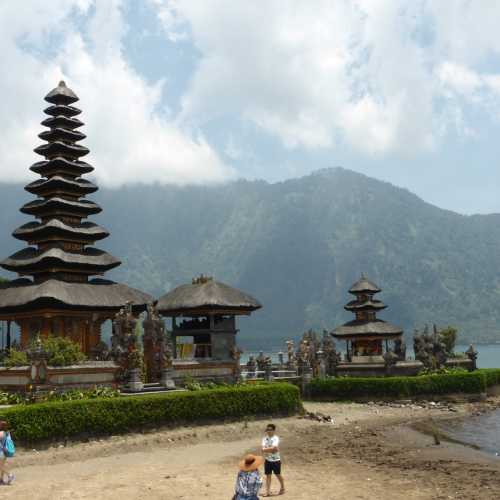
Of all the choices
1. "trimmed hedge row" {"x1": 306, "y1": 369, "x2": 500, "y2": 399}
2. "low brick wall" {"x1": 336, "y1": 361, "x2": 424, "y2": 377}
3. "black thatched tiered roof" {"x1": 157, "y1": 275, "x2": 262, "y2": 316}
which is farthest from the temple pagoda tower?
"low brick wall" {"x1": 336, "y1": 361, "x2": 424, "y2": 377}

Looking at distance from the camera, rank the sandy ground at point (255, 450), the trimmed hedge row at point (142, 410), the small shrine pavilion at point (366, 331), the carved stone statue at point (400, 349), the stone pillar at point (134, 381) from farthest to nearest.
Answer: the small shrine pavilion at point (366, 331) → the carved stone statue at point (400, 349) → the stone pillar at point (134, 381) → the trimmed hedge row at point (142, 410) → the sandy ground at point (255, 450)

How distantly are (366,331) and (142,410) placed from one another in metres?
29.9

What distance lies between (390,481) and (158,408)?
12054 millimetres

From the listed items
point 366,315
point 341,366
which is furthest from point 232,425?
point 366,315

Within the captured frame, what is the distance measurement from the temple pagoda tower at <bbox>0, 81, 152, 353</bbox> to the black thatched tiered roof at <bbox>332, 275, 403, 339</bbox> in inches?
790

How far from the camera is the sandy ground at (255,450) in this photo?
19078 mm

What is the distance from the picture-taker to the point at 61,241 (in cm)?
4228

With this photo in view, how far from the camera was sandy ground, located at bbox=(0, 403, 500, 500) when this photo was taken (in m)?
19.1

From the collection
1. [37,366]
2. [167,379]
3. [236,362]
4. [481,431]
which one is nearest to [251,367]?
[236,362]

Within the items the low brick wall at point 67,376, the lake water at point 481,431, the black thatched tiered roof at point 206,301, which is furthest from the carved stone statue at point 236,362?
the lake water at point 481,431

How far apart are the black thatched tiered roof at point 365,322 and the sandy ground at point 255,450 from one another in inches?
784

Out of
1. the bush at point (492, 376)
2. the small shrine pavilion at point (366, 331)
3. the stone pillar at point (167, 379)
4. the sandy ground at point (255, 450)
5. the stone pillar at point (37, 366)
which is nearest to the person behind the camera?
the sandy ground at point (255, 450)

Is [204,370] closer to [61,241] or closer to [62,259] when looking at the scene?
[62,259]

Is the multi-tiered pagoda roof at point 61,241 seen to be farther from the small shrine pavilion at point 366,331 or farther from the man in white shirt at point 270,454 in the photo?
the man in white shirt at point 270,454
